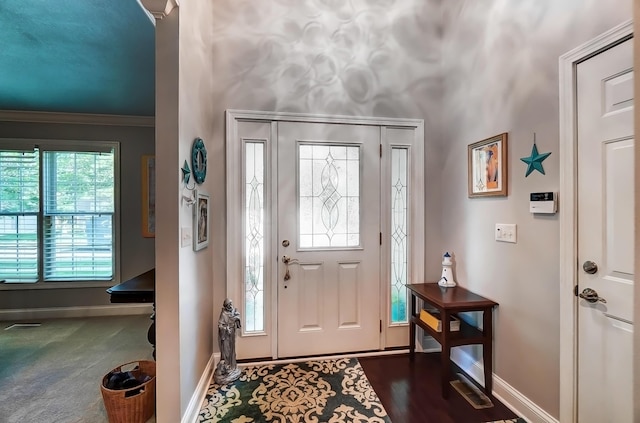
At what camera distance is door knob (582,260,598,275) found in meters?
1.41

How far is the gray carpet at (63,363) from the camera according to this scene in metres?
1.86

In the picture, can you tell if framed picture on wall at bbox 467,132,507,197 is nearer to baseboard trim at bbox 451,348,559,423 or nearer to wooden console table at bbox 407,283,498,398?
wooden console table at bbox 407,283,498,398

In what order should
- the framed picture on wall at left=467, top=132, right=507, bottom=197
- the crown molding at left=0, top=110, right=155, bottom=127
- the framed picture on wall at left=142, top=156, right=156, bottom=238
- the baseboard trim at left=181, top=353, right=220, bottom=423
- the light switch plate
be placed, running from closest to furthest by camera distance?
1. the light switch plate
2. the baseboard trim at left=181, top=353, right=220, bottom=423
3. the framed picture on wall at left=467, top=132, right=507, bottom=197
4. the crown molding at left=0, top=110, right=155, bottom=127
5. the framed picture on wall at left=142, top=156, right=156, bottom=238

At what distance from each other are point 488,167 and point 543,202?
19.7 inches

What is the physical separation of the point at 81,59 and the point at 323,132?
2.11m

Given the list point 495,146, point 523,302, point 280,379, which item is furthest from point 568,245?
point 280,379

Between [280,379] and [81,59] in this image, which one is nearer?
[280,379]

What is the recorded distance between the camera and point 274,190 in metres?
2.41

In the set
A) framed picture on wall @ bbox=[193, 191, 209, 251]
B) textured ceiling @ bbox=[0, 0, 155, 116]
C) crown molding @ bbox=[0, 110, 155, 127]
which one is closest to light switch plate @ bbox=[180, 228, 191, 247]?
framed picture on wall @ bbox=[193, 191, 209, 251]

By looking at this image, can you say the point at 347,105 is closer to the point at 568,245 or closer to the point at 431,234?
the point at 431,234

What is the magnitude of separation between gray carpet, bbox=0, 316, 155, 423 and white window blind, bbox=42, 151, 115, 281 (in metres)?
0.64

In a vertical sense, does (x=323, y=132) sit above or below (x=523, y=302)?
above

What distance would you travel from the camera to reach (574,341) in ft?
4.91

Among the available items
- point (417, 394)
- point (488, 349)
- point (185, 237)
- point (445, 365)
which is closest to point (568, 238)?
point (488, 349)
